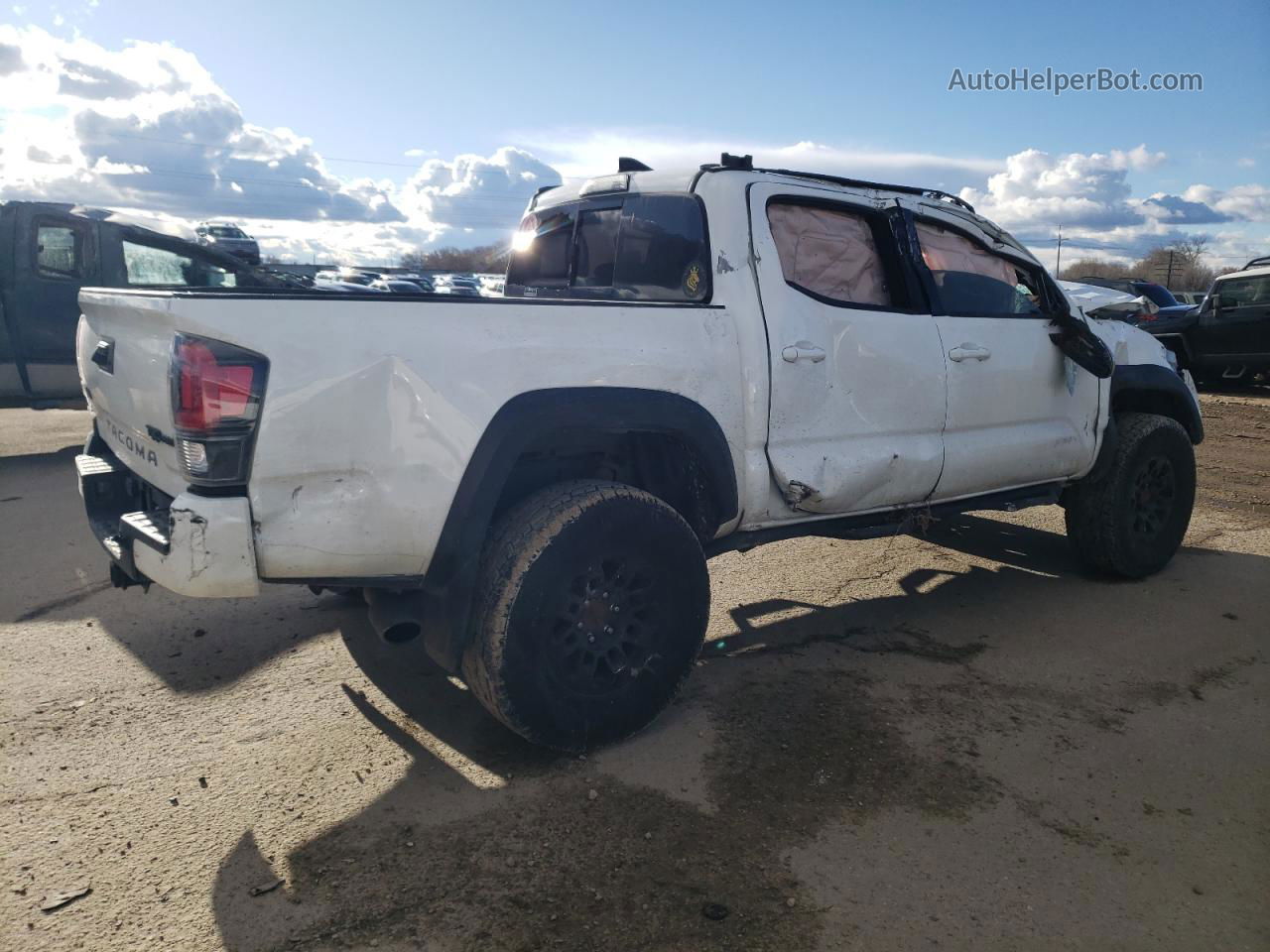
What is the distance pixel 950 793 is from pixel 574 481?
60.4 inches

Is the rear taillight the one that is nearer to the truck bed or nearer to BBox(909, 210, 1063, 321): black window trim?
the truck bed

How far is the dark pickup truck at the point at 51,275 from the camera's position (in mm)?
7852

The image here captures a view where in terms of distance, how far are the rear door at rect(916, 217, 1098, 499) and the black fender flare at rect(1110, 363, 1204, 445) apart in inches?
13.5

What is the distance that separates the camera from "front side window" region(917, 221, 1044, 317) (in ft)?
13.3

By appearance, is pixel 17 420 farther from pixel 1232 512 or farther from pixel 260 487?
pixel 1232 512

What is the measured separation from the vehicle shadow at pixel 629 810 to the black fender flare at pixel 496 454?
494 millimetres

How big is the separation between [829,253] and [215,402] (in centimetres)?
242

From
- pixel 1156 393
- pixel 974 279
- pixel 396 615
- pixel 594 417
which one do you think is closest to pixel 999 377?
pixel 974 279

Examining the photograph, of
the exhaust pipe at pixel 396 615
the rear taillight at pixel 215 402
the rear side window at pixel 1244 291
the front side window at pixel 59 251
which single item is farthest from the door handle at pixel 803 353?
the rear side window at pixel 1244 291

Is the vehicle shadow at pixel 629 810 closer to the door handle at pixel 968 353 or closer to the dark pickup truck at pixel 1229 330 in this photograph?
the door handle at pixel 968 353

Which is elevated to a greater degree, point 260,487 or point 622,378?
point 622,378

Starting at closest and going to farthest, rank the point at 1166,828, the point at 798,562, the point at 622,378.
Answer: the point at 1166,828
the point at 622,378
the point at 798,562

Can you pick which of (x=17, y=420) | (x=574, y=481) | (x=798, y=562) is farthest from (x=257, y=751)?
(x=17, y=420)

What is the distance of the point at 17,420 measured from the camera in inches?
404
